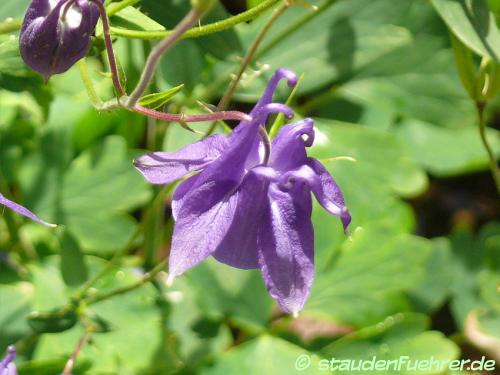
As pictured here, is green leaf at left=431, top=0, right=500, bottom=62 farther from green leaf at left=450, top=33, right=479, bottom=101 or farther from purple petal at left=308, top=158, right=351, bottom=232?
→ purple petal at left=308, top=158, right=351, bottom=232

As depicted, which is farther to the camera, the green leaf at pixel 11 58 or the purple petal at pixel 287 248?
the green leaf at pixel 11 58

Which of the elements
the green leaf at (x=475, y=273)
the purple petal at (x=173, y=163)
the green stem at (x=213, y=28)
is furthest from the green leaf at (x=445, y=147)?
the purple petal at (x=173, y=163)

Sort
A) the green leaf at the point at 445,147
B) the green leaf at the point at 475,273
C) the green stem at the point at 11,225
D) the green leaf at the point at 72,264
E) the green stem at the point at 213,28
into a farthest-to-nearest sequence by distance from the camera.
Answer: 1. the green leaf at the point at 445,147
2. the green leaf at the point at 475,273
3. the green stem at the point at 11,225
4. the green leaf at the point at 72,264
5. the green stem at the point at 213,28

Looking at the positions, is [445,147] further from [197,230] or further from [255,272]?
[197,230]

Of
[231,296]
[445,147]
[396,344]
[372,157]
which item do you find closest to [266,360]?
[231,296]

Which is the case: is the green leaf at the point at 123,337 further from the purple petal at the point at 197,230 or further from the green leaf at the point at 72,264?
the purple petal at the point at 197,230
